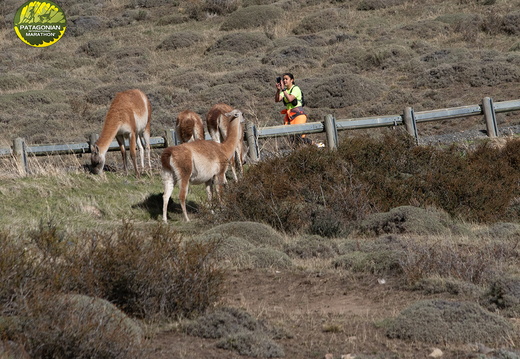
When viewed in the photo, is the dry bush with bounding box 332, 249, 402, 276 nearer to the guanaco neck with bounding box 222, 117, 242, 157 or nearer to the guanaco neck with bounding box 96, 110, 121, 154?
the guanaco neck with bounding box 222, 117, 242, 157

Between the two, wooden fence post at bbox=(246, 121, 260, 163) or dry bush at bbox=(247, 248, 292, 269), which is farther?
wooden fence post at bbox=(246, 121, 260, 163)

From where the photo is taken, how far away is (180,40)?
40.8 m

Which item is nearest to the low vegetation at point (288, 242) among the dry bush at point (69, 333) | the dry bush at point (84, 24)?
the dry bush at point (69, 333)

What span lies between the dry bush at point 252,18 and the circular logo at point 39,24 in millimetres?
8747

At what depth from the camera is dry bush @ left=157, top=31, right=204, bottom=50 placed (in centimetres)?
4069

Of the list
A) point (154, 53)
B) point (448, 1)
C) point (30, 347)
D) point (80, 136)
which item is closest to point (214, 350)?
point (30, 347)

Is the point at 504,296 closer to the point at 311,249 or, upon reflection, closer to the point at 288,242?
the point at 311,249

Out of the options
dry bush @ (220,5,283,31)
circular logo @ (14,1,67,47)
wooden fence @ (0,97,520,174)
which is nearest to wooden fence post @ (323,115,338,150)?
wooden fence @ (0,97,520,174)

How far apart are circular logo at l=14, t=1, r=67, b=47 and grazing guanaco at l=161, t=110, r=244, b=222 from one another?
32.1 m

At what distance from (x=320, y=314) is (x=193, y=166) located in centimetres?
594

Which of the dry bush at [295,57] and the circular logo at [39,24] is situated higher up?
the circular logo at [39,24]

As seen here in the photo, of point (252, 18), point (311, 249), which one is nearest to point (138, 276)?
point (311, 249)

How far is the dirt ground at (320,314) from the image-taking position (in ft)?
19.7

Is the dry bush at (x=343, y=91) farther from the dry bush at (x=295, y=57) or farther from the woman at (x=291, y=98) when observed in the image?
the woman at (x=291, y=98)
